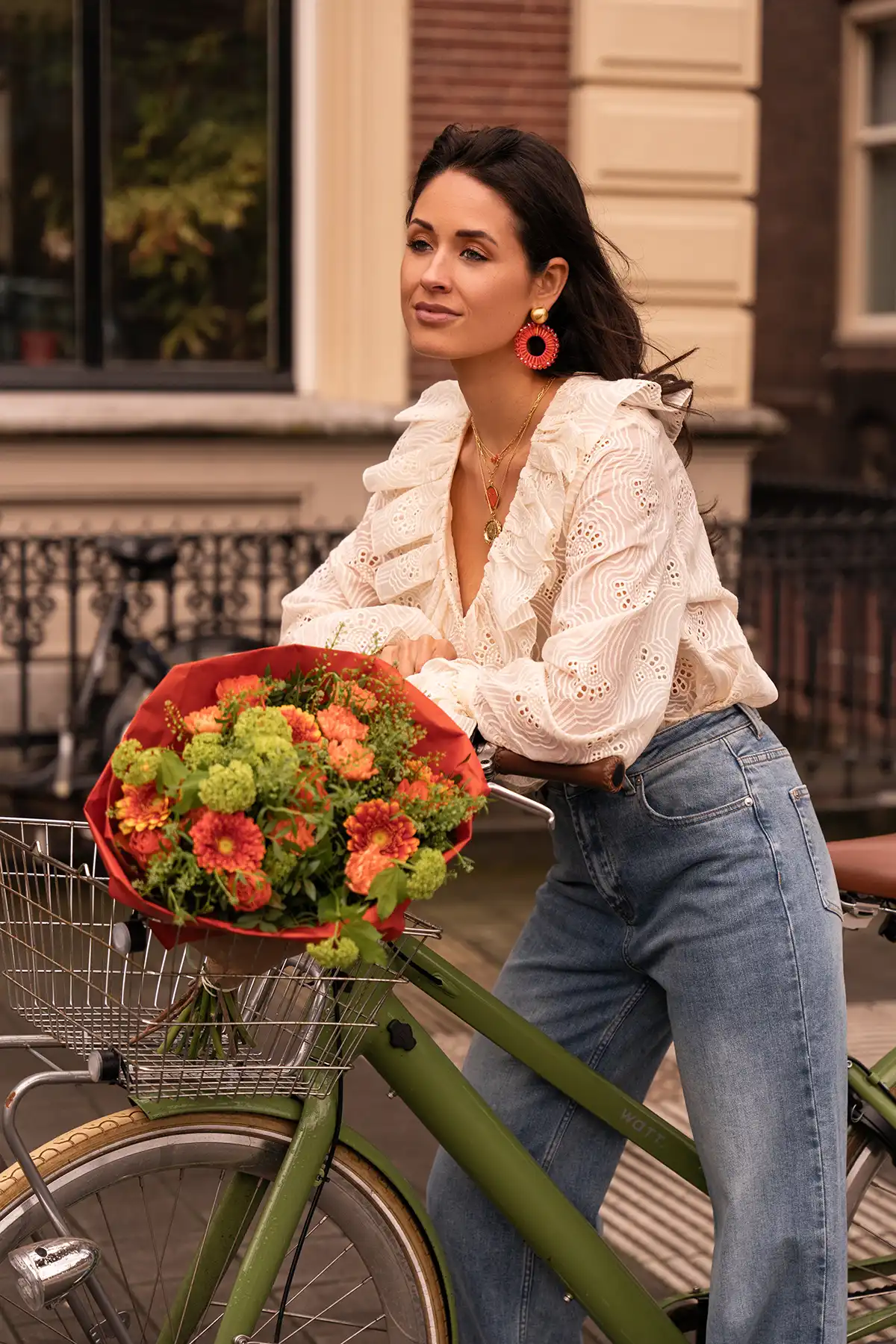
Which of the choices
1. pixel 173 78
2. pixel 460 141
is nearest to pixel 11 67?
pixel 173 78

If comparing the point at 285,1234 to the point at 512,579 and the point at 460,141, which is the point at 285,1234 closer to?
the point at 512,579

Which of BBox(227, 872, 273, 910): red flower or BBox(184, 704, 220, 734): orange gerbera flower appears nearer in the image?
BBox(227, 872, 273, 910): red flower

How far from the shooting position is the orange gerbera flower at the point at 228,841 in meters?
2.05

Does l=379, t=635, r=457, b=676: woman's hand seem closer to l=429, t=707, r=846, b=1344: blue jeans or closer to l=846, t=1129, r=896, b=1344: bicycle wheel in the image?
l=429, t=707, r=846, b=1344: blue jeans

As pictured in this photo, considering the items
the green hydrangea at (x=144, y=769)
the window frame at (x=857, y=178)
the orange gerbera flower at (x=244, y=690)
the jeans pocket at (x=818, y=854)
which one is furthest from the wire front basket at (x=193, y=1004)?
the window frame at (x=857, y=178)

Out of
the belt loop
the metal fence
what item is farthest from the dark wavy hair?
the metal fence

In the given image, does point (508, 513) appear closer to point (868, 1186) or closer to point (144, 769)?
point (144, 769)

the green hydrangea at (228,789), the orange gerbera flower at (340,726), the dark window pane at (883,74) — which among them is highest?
the dark window pane at (883,74)

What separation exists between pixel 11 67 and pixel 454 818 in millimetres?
8154

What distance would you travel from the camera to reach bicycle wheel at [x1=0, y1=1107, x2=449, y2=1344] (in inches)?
90.7

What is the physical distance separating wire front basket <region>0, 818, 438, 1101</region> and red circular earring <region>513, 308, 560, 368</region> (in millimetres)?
811

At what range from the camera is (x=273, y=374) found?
32.0ft

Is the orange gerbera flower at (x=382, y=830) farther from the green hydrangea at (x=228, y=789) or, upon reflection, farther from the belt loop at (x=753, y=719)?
the belt loop at (x=753, y=719)

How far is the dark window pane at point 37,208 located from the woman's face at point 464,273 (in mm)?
7288
